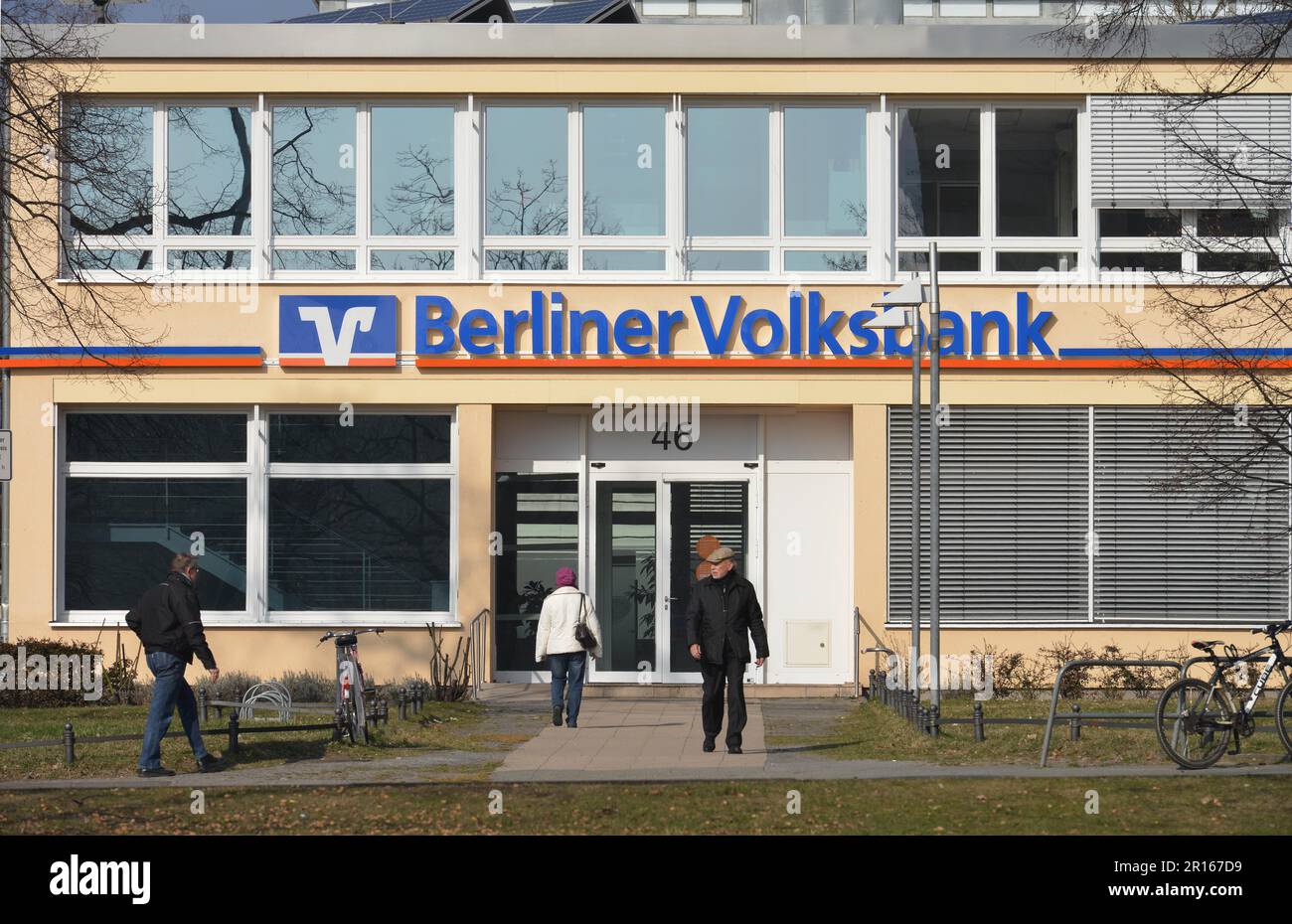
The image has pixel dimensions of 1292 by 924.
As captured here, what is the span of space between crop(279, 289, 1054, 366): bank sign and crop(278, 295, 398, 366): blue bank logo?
12mm

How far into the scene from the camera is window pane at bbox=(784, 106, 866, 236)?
20.6 m

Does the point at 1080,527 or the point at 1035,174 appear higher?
the point at 1035,174

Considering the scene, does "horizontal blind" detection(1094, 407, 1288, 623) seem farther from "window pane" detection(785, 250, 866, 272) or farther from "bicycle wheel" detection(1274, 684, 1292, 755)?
"bicycle wheel" detection(1274, 684, 1292, 755)

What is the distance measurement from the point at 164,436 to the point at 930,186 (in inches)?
381

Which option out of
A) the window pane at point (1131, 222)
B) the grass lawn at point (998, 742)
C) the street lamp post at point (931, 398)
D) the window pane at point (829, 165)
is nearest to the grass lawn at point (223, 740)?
the grass lawn at point (998, 742)

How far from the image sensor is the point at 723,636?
14.5m

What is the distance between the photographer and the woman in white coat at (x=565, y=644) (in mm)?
16688

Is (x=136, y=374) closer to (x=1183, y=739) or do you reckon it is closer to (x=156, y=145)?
(x=156, y=145)

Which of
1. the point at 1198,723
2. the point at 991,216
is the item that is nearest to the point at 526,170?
the point at 991,216

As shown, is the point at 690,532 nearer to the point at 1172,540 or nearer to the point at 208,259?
the point at 1172,540

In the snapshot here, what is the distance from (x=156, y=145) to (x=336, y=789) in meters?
11.1

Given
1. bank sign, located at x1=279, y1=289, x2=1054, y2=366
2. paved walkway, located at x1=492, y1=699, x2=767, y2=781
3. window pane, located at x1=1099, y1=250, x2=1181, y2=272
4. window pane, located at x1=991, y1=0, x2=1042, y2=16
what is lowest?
paved walkway, located at x1=492, y1=699, x2=767, y2=781

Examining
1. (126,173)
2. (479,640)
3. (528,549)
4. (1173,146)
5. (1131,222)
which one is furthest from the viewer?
(528,549)

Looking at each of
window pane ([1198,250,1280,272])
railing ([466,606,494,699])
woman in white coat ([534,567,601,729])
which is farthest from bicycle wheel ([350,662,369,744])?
window pane ([1198,250,1280,272])
